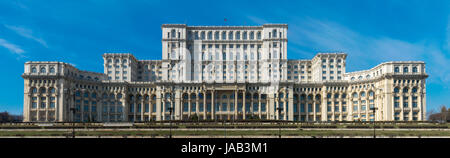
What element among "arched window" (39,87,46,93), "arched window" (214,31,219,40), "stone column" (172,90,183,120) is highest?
"arched window" (214,31,219,40)

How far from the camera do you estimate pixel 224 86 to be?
446ft

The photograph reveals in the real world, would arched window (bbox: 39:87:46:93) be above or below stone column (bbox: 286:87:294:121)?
above

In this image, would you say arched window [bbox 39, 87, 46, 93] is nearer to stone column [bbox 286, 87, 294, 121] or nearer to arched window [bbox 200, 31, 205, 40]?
arched window [bbox 200, 31, 205, 40]

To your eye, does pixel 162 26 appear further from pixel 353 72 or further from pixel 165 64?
pixel 353 72

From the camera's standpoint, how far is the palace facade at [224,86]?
12375 centimetres

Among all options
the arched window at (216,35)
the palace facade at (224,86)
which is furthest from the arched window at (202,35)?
the arched window at (216,35)

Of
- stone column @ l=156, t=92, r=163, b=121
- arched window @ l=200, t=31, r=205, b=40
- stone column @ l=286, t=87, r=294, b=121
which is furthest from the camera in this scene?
arched window @ l=200, t=31, r=205, b=40

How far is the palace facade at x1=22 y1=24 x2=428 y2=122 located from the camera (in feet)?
406

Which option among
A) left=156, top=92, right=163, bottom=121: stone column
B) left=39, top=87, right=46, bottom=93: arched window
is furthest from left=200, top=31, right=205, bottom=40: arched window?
left=39, top=87, right=46, bottom=93: arched window

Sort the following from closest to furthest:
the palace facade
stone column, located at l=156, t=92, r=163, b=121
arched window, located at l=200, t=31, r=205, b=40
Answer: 1. the palace facade
2. stone column, located at l=156, t=92, r=163, b=121
3. arched window, located at l=200, t=31, r=205, b=40

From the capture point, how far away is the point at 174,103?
452 ft

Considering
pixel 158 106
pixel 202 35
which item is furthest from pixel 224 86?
pixel 202 35

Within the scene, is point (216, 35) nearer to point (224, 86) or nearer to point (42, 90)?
point (224, 86)
